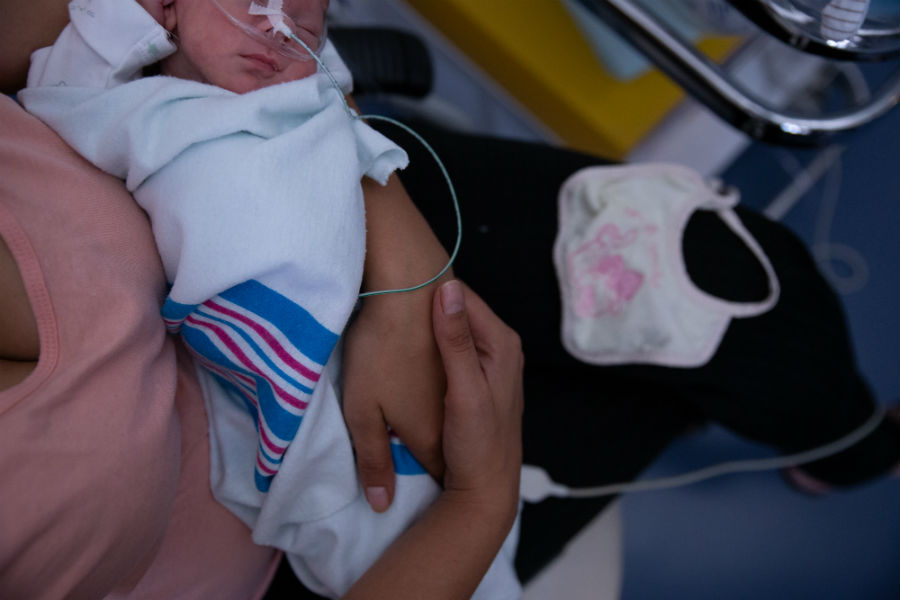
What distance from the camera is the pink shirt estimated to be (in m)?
0.47

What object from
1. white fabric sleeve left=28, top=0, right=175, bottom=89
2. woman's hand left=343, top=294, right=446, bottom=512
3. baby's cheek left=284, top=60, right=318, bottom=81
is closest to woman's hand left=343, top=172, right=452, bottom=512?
woman's hand left=343, top=294, right=446, bottom=512

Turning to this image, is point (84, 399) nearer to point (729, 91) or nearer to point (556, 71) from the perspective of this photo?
point (729, 91)

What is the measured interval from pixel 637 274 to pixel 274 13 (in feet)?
1.72

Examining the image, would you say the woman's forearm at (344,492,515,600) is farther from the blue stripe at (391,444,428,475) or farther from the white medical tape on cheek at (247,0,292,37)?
the white medical tape on cheek at (247,0,292,37)

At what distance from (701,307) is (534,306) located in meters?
0.21

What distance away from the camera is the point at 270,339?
0.59 metres

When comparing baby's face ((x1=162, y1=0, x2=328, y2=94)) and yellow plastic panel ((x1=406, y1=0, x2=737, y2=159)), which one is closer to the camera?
baby's face ((x1=162, y1=0, x2=328, y2=94))

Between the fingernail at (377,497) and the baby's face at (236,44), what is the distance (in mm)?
418

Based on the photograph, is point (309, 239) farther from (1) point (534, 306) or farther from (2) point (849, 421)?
(2) point (849, 421)

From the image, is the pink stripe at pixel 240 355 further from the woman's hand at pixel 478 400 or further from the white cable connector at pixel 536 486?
the white cable connector at pixel 536 486

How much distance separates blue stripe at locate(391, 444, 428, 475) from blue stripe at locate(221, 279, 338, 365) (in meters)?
0.16

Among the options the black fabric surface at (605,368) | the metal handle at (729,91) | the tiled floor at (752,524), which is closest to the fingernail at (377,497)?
the black fabric surface at (605,368)

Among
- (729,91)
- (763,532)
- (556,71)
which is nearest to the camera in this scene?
(729,91)

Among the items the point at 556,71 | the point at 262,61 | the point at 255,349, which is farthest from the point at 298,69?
the point at 556,71
